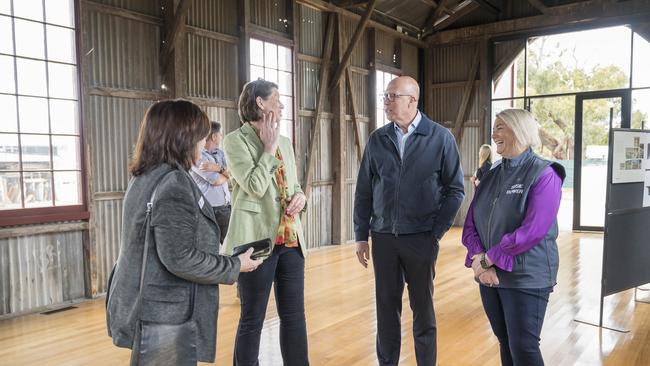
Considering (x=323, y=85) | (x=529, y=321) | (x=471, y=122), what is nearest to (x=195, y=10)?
(x=323, y=85)

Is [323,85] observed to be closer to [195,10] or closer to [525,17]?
[195,10]

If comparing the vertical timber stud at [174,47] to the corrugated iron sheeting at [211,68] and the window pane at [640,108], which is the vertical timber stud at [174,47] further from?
the window pane at [640,108]

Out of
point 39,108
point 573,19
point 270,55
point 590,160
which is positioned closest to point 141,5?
point 39,108

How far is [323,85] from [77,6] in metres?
3.97

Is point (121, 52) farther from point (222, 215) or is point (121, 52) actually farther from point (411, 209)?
point (411, 209)

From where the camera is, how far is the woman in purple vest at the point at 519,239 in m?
2.11

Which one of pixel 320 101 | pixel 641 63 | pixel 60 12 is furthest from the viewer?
pixel 641 63

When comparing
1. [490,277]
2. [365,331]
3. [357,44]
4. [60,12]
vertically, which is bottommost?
[365,331]

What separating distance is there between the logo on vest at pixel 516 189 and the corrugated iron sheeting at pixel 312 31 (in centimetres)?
605

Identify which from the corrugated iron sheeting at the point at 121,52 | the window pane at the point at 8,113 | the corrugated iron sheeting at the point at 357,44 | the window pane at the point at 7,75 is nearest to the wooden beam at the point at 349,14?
the corrugated iron sheeting at the point at 357,44

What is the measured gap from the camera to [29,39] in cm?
458

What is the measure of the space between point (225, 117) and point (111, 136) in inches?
61.3

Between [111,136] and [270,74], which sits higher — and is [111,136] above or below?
below

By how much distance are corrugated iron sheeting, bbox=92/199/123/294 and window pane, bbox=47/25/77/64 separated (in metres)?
1.46
